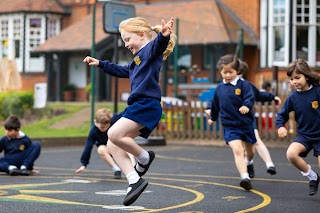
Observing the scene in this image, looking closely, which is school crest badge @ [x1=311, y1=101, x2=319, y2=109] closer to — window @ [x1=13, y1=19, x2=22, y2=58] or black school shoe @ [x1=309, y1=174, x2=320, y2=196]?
black school shoe @ [x1=309, y1=174, x2=320, y2=196]

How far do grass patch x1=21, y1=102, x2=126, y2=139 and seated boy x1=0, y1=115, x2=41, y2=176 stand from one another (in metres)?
9.33

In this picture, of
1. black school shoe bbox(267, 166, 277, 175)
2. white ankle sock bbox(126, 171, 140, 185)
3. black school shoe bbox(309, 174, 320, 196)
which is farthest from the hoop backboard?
white ankle sock bbox(126, 171, 140, 185)

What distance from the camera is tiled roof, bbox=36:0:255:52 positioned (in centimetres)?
3080

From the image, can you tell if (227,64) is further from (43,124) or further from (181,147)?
(43,124)

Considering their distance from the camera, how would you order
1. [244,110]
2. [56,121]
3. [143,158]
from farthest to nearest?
1. [56,121]
2. [244,110]
3. [143,158]

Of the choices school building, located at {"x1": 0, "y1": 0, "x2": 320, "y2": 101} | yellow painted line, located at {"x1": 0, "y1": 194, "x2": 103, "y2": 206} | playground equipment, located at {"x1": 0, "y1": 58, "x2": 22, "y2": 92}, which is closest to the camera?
yellow painted line, located at {"x1": 0, "y1": 194, "x2": 103, "y2": 206}

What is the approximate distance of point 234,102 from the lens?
11.0 m

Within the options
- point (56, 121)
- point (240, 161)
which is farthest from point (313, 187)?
point (56, 121)

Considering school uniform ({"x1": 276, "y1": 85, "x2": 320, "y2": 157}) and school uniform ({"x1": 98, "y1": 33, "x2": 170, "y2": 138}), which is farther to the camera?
school uniform ({"x1": 276, "y1": 85, "x2": 320, "y2": 157})

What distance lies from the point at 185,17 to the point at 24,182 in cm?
2379

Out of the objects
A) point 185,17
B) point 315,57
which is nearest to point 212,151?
point 315,57

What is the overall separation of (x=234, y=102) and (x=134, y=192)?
3.82 meters

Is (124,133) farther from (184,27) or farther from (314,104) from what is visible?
(184,27)

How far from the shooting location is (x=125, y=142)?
7.79m
